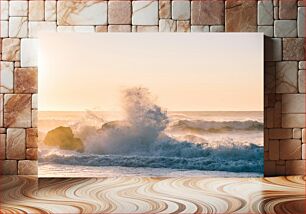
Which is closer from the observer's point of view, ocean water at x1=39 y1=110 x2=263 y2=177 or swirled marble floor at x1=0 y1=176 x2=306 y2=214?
swirled marble floor at x1=0 y1=176 x2=306 y2=214

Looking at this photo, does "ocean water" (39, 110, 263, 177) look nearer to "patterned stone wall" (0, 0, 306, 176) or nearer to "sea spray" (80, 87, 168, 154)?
"sea spray" (80, 87, 168, 154)

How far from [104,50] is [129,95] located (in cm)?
28

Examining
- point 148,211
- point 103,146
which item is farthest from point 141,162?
point 148,211

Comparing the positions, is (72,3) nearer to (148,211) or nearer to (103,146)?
(103,146)

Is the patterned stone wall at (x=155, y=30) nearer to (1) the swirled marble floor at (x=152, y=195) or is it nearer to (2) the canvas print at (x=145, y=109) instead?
(2) the canvas print at (x=145, y=109)

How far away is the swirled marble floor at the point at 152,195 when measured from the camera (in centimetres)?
180

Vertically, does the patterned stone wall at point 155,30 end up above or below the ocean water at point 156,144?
above

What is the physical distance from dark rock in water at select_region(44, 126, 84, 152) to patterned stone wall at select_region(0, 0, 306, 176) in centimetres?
13

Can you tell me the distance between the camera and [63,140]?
8.27 ft

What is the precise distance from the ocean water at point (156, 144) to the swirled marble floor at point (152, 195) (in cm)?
6

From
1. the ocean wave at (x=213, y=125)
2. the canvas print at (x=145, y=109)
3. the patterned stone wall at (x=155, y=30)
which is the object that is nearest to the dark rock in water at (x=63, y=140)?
the canvas print at (x=145, y=109)

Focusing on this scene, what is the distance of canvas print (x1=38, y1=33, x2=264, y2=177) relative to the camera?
8.25 ft

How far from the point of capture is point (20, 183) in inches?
93.1

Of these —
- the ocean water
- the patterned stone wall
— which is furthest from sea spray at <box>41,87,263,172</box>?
the patterned stone wall
